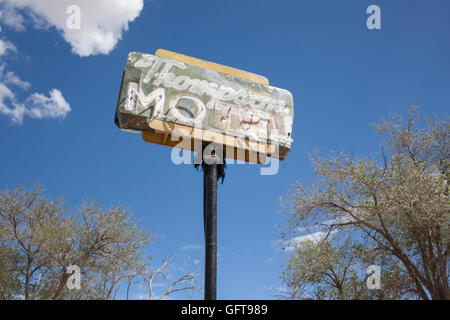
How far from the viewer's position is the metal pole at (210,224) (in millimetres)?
8883

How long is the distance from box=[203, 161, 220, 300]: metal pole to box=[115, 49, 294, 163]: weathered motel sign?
0.82 m

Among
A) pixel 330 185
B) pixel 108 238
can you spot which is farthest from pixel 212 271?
pixel 108 238

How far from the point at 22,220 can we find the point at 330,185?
1523cm

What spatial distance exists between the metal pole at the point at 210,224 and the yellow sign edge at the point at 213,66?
2.99 m

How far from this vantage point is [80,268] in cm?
1933

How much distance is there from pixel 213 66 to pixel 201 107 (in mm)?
1600

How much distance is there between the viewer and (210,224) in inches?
373

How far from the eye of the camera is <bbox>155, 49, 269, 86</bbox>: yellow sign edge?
11.1 metres

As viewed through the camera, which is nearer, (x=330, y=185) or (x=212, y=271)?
(x=212, y=271)
